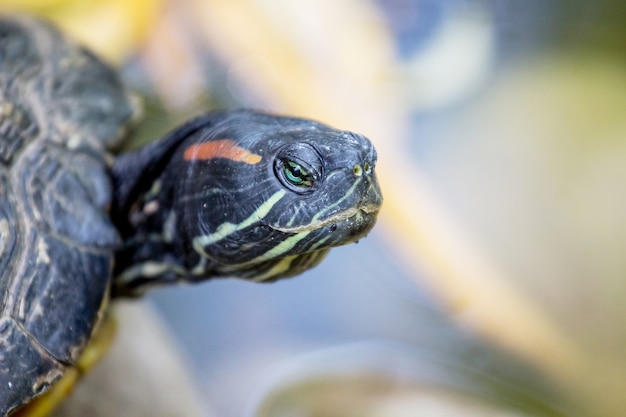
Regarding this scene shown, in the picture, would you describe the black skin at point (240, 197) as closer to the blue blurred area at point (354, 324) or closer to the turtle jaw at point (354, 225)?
the turtle jaw at point (354, 225)

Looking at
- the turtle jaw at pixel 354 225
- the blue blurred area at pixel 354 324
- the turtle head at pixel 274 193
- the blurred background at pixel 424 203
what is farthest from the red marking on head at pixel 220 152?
the blue blurred area at pixel 354 324

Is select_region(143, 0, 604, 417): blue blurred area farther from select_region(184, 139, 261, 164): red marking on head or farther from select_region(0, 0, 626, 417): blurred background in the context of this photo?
select_region(184, 139, 261, 164): red marking on head

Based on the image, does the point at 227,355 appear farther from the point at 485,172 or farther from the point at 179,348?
the point at 485,172

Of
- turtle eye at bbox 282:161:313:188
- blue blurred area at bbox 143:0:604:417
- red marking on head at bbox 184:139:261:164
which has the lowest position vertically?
blue blurred area at bbox 143:0:604:417

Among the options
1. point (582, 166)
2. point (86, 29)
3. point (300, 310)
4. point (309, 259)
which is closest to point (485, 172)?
point (582, 166)

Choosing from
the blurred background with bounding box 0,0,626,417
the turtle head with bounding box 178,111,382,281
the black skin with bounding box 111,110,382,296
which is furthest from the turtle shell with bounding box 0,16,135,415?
the blurred background with bounding box 0,0,626,417
